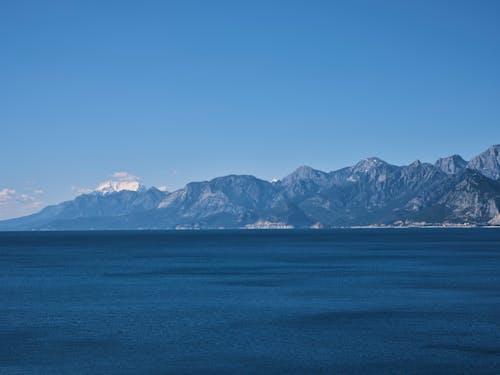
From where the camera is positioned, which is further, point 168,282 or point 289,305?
point 168,282

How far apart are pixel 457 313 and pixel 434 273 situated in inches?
2417

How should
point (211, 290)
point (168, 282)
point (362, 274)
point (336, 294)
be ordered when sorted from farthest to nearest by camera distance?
1. point (362, 274)
2. point (168, 282)
3. point (211, 290)
4. point (336, 294)

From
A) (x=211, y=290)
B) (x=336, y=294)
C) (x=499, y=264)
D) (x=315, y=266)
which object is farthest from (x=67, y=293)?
(x=499, y=264)

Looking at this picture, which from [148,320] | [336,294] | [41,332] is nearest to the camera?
[41,332]

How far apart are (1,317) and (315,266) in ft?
329

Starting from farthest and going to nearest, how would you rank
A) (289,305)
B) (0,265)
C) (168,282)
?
(0,265) < (168,282) < (289,305)

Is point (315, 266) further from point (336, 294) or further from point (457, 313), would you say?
point (457, 313)

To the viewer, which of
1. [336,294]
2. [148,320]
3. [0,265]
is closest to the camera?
[148,320]

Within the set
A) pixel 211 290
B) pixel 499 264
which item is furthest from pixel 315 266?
pixel 211 290

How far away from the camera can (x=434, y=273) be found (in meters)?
144

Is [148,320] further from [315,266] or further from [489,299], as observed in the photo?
[315,266]

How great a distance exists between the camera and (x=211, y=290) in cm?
11431

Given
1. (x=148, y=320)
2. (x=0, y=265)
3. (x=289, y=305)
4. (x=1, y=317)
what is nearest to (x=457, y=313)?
(x=289, y=305)

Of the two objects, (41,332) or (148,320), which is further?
(148,320)
